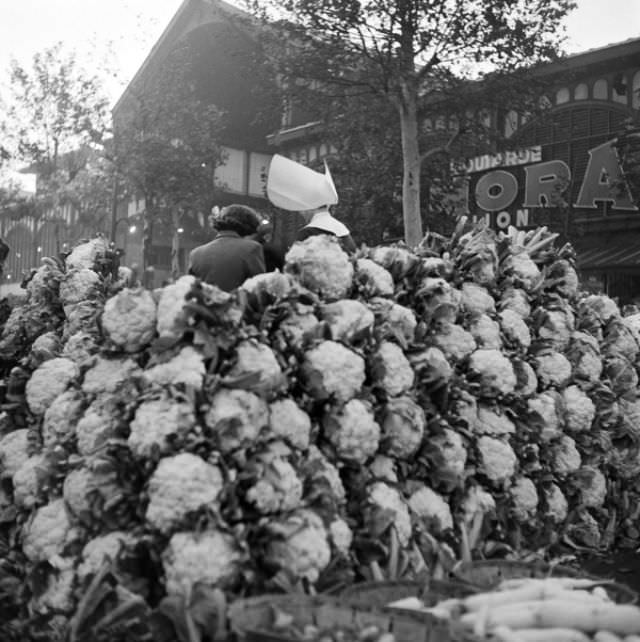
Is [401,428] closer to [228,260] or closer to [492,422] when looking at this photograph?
[492,422]

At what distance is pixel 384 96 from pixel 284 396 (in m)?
14.6

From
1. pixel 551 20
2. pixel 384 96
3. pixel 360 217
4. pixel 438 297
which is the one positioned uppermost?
pixel 551 20

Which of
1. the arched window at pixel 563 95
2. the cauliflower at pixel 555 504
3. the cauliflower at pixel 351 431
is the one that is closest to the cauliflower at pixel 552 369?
the cauliflower at pixel 555 504

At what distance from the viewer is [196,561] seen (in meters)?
2.05

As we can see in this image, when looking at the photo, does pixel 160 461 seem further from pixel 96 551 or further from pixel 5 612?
pixel 5 612

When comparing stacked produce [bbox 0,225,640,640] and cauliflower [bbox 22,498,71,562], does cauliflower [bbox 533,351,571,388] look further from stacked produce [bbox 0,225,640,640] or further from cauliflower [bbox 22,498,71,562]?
cauliflower [bbox 22,498,71,562]

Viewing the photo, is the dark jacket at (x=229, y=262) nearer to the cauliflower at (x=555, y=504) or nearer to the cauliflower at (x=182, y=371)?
the cauliflower at (x=555, y=504)

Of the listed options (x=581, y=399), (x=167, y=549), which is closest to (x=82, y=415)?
(x=167, y=549)

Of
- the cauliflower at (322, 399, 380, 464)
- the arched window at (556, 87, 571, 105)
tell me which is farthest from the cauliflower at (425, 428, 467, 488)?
the arched window at (556, 87, 571, 105)

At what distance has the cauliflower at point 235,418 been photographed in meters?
2.20

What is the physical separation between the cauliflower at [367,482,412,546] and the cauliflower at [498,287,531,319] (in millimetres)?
1236

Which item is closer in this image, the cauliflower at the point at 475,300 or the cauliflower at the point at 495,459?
the cauliflower at the point at 495,459

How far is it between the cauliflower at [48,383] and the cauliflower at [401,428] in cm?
104

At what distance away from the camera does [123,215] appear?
121 ft
